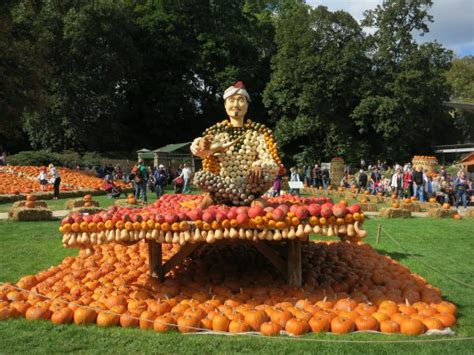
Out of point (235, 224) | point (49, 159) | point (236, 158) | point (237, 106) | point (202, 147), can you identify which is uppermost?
point (237, 106)

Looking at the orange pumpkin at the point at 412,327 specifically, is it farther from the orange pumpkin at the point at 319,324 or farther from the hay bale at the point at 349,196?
the hay bale at the point at 349,196

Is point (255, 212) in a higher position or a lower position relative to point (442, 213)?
higher

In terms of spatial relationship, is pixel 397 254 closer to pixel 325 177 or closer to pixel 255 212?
pixel 255 212

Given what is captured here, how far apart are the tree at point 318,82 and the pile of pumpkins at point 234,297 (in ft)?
116

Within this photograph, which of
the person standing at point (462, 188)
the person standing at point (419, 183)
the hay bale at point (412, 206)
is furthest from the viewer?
the person standing at point (419, 183)

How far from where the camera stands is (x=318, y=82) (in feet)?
138

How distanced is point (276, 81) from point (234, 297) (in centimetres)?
4001

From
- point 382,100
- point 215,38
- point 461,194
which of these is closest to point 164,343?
point 461,194

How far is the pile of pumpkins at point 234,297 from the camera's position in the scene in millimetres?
5488

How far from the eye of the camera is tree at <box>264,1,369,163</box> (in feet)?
138

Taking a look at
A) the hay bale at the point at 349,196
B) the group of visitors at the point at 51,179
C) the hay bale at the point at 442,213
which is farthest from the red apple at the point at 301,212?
the hay bale at the point at 349,196

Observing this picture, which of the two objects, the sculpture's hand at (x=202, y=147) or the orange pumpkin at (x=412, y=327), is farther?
the sculpture's hand at (x=202, y=147)

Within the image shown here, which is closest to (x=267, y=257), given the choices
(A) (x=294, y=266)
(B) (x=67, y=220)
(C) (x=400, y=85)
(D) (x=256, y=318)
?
(A) (x=294, y=266)

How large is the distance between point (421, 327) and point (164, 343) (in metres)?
2.65
